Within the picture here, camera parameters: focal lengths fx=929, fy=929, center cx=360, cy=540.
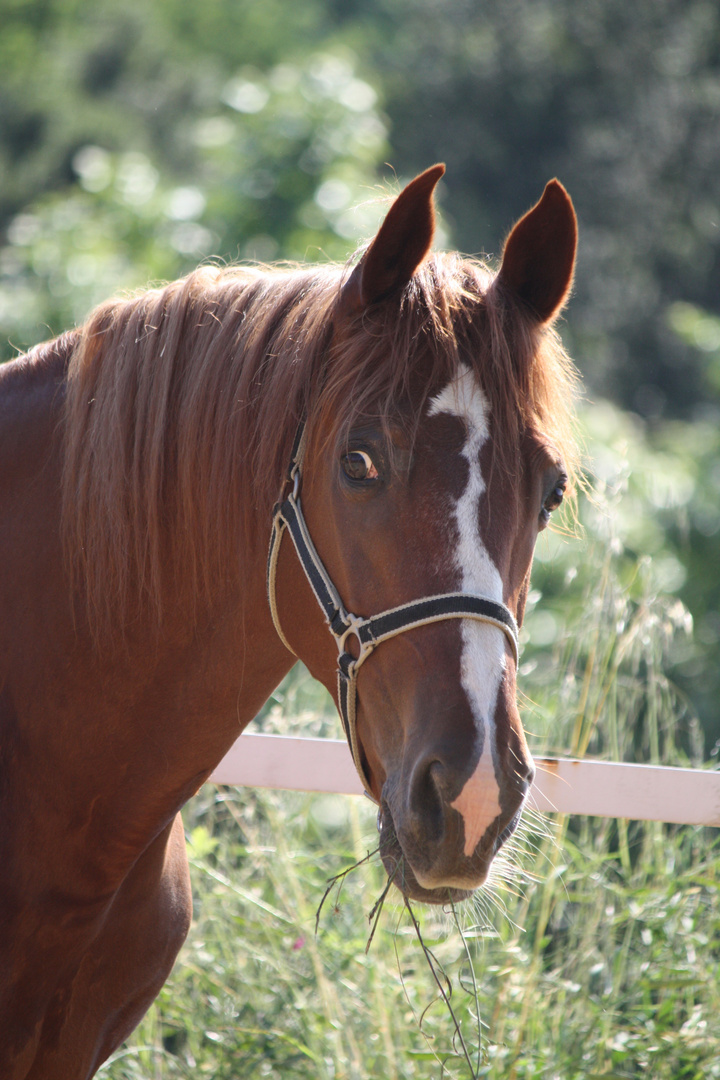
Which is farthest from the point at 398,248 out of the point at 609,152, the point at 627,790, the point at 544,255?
the point at 609,152

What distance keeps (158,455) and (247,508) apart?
0.60 feet

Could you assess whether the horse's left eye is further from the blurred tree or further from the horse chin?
the blurred tree

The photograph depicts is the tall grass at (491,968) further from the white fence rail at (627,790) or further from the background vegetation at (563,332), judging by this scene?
the white fence rail at (627,790)

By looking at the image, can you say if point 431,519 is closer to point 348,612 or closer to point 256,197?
point 348,612

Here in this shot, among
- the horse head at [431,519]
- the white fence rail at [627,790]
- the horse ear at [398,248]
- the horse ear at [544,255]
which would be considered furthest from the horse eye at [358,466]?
the white fence rail at [627,790]

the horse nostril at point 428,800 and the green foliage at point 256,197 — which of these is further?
the green foliage at point 256,197

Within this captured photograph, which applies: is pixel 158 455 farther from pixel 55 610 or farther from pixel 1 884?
pixel 1 884

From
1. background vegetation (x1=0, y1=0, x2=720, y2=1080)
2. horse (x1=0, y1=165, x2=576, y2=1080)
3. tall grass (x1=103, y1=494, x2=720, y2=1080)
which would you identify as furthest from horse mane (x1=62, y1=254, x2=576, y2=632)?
tall grass (x1=103, y1=494, x2=720, y2=1080)

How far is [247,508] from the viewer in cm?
160

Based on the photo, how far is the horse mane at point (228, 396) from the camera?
1.49 metres

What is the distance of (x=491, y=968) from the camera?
7.77ft

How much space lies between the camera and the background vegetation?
2604mm

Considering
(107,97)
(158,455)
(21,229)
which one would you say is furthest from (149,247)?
(107,97)

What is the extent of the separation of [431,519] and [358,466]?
0.49ft
